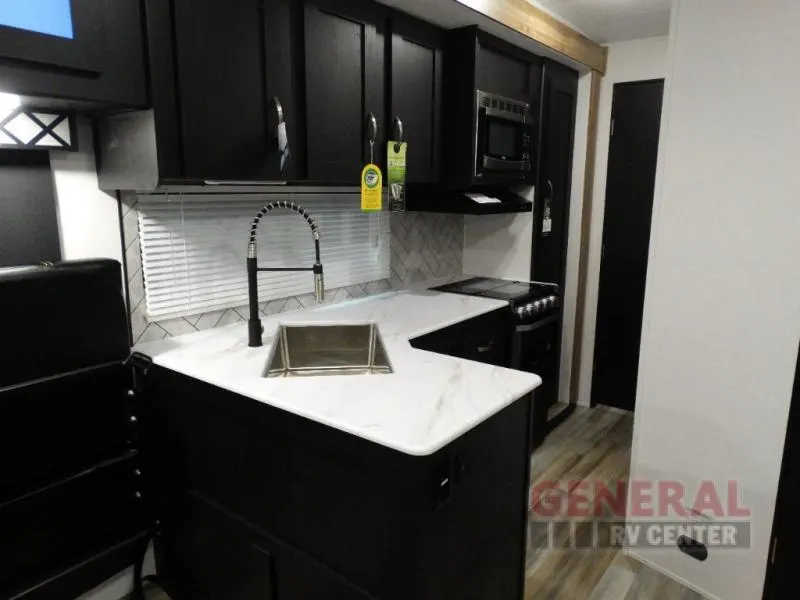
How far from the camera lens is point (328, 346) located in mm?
2281

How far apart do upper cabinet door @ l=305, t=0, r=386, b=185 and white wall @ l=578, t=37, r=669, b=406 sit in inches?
78.0

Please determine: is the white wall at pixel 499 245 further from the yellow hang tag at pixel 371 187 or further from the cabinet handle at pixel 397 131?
the yellow hang tag at pixel 371 187

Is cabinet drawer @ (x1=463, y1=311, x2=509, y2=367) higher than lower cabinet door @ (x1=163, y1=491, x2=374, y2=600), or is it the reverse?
cabinet drawer @ (x1=463, y1=311, x2=509, y2=367)

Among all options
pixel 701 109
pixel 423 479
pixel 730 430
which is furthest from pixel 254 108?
pixel 730 430

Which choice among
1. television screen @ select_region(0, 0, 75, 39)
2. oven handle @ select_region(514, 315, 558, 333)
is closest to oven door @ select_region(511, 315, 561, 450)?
oven handle @ select_region(514, 315, 558, 333)

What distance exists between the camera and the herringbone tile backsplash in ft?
6.51

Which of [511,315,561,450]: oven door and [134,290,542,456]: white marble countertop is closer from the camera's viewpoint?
[134,290,542,456]: white marble countertop

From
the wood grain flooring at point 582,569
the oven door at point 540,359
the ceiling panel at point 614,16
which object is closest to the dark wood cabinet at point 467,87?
the ceiling panel at point 614,16

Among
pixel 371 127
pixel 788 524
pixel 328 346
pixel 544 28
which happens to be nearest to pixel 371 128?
pixel 371 127

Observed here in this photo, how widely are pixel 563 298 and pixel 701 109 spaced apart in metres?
2.02

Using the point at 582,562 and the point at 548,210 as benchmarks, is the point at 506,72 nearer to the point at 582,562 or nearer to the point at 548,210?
the point at 548,210

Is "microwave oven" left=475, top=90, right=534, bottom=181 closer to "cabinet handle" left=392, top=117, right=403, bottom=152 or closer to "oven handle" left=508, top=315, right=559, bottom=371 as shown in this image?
"cabinet handle" left=392, top=117, right=403, bottom=152

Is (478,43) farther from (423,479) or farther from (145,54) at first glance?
(423,479)

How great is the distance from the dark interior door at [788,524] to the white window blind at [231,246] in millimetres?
1951
